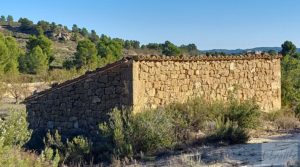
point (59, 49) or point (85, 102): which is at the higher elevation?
point (59, 49)

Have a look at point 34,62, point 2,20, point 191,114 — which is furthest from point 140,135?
point 2,20

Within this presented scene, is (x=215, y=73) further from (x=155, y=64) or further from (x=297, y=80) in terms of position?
(x=297, y=80)

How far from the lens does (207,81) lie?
40.1ft

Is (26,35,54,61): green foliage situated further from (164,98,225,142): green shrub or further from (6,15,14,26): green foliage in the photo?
(164,98,225,142): green shrub

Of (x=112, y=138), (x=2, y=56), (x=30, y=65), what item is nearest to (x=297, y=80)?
(x=112, y=138)

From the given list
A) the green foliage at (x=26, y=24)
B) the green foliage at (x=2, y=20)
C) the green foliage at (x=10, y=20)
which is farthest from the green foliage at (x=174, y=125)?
the green foliage at (x=2, y=20)

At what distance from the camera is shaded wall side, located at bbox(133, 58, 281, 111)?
1104cm

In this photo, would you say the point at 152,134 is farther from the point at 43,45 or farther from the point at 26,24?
the point at 26,24

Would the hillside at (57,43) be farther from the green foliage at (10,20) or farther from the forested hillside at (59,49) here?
the green foliage at (10,20)

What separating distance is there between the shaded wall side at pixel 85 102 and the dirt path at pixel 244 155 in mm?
2763

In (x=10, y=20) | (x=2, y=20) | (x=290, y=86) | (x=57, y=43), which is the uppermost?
(x=2, y=20)

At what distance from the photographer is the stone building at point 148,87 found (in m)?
11.0

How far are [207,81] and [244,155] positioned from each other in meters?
4.43

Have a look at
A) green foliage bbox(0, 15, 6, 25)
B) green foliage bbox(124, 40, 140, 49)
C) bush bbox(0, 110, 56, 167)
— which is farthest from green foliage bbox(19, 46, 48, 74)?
green foliage bbox(0, 15, 6, 25)
